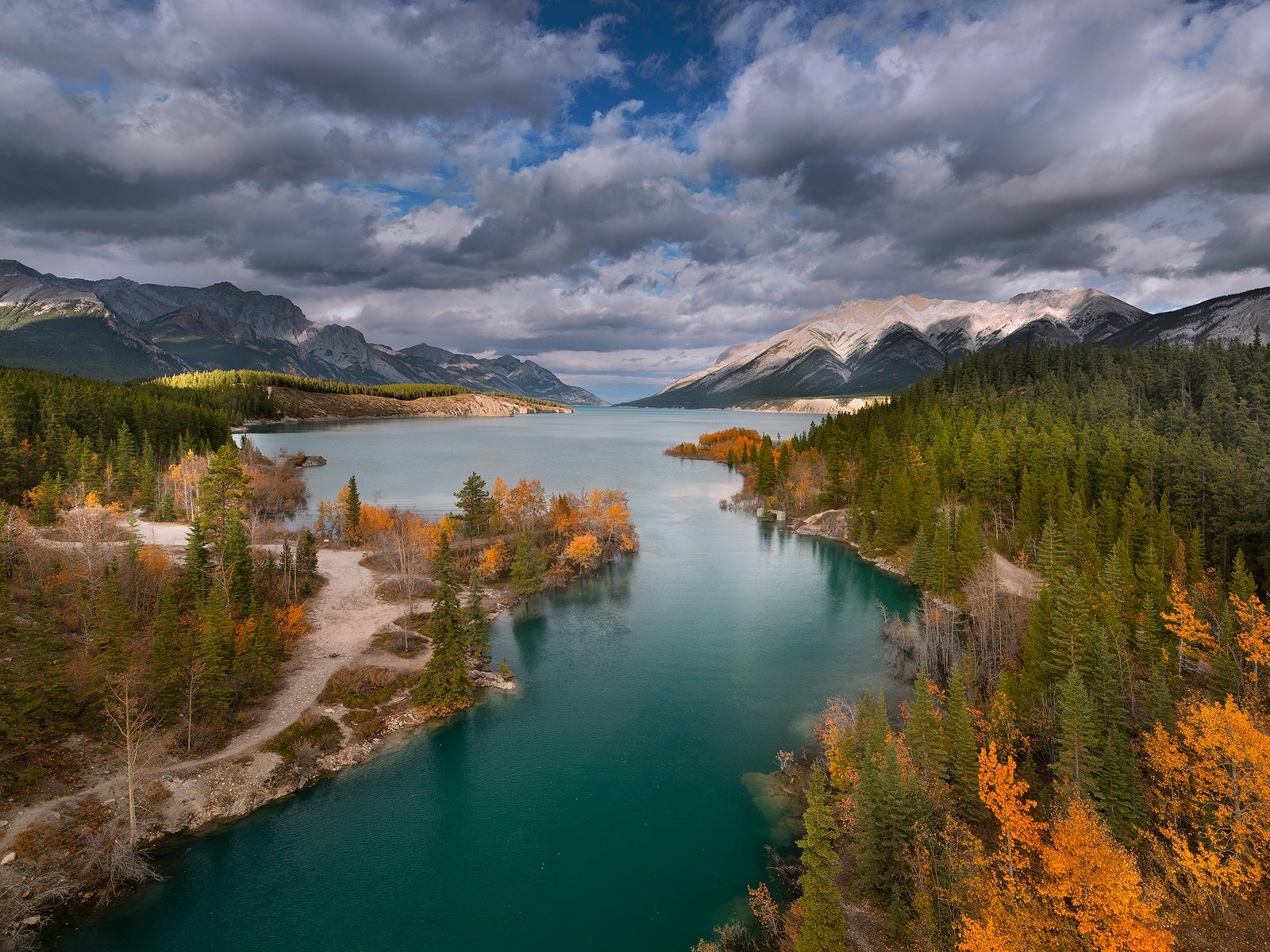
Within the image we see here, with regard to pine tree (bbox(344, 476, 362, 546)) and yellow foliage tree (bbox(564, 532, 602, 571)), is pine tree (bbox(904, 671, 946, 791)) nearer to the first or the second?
yellow foliage tree (bbox(564, 532, 602, 571))

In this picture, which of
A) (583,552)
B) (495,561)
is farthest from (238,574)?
(583,552)

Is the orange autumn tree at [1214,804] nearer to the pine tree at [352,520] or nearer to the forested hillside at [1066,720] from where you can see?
the forested hillside at [1066,720]

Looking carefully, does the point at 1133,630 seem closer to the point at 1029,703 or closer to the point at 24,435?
the point at 1029,703

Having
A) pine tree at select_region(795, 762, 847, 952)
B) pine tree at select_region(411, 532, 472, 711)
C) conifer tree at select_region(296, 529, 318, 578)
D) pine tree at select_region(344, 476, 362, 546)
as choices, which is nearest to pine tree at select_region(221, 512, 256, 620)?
conifer tree at select_region(296, 529, 318, 578)

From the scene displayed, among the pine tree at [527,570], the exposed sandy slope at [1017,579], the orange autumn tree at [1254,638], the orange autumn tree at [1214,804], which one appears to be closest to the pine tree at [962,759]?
the orange autumn tree at [1214,804]

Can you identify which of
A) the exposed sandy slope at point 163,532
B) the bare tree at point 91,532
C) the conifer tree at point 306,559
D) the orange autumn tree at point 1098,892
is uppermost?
the bare tree at point 91,532
